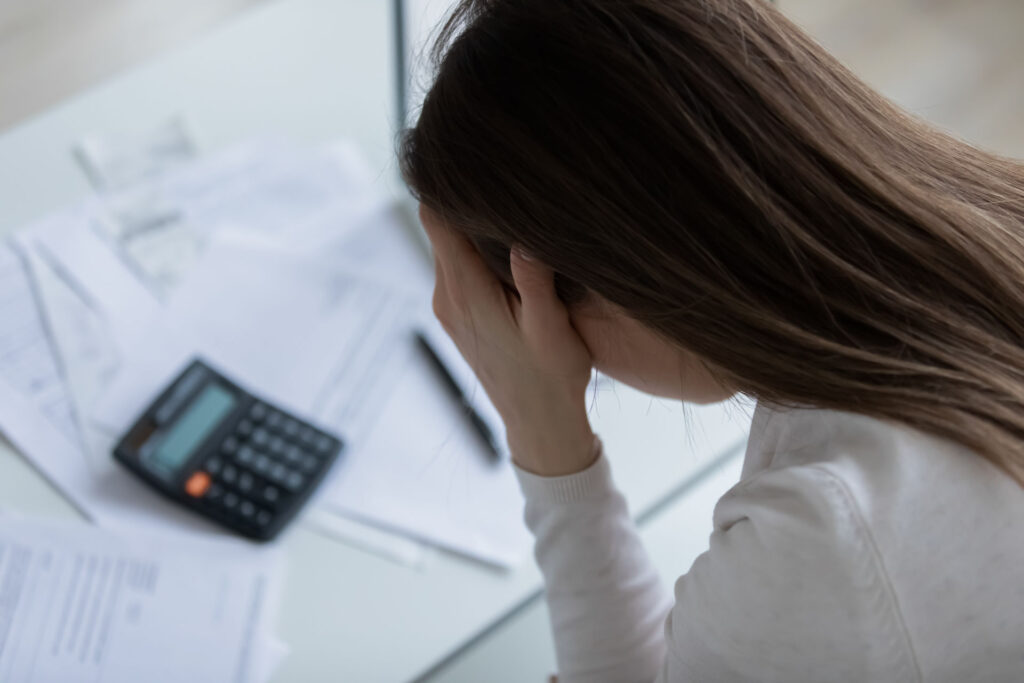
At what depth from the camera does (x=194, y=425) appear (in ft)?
2.31

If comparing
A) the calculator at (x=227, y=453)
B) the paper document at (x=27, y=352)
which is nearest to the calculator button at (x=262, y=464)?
the calculator at (x=227, y=453)

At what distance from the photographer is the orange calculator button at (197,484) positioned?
2.20ft

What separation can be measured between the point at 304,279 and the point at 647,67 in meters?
0.49

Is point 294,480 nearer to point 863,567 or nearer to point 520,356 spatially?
point 520,356

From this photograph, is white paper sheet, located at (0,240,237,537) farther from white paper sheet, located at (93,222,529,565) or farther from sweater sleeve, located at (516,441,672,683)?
sweater sleeve, located at (516,441,672,683)

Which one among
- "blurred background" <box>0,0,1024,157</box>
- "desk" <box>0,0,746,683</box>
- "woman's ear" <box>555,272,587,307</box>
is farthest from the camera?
"blurred background" <box>0,0,1024,157</box>

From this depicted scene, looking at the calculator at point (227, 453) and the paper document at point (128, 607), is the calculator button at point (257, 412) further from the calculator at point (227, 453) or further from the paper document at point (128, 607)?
the paper document at point (128, 607)

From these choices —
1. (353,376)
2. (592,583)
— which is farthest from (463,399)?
(592,583)

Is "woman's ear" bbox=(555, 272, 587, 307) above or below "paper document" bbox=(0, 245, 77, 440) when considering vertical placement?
above

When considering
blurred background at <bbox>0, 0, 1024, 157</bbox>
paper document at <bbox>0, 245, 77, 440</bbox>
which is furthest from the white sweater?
→ blurred background at <bbox>0, 0, 1024, 157</bbox>

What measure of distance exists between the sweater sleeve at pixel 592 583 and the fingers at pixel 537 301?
0.12 metres

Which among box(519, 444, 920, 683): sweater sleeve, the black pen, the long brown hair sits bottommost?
the black pen

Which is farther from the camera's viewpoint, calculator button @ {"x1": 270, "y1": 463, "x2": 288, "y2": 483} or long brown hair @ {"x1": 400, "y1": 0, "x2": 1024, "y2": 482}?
calculator button @ {"x1": 270, "y1": 463, "x2": 288, "y2": 483}

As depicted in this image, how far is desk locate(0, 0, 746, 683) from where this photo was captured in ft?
2.15
